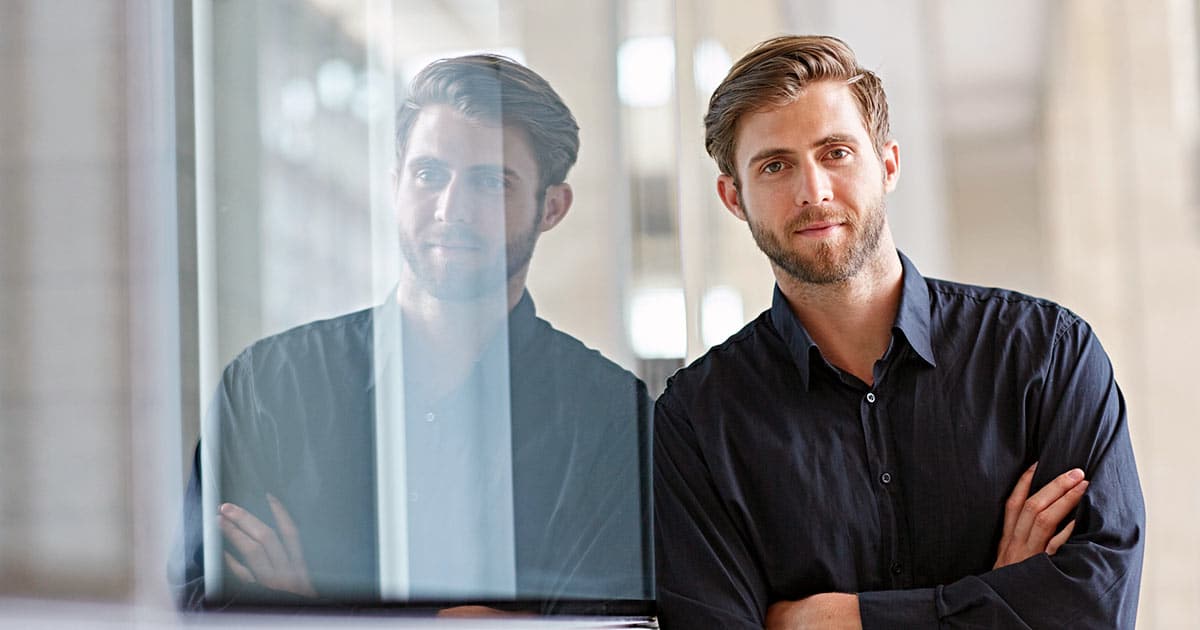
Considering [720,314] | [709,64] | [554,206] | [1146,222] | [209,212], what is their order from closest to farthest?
[209,212] < [554,206] < [709,64] < [720,314] < [1146,222]

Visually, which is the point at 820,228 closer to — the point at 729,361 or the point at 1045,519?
the point at 729,361

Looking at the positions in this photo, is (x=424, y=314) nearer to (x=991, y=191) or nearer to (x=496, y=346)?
(x=496, y=346)

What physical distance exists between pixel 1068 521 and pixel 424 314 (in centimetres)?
65

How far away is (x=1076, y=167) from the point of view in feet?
12.2

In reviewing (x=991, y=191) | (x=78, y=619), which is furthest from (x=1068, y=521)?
(x=991, y=191)

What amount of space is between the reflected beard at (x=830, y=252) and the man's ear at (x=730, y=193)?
0.14ft

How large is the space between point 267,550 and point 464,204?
1.20 ft

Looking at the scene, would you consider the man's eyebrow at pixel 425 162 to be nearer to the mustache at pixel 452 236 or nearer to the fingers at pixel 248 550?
the mustache at pixel 452 236

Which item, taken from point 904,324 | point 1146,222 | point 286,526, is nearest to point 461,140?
point 286,526

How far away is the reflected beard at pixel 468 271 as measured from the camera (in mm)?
1120

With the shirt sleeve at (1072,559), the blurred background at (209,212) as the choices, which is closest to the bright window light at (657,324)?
the blurred background at (209,212)

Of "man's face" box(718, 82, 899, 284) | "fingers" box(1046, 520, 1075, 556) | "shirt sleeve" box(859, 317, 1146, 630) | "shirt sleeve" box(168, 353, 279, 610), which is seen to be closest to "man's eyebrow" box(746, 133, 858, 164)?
"man's face" box(718, 82, 899, 284)

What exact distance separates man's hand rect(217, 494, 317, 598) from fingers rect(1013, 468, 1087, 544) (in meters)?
0.68

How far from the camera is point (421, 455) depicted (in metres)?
1.13
